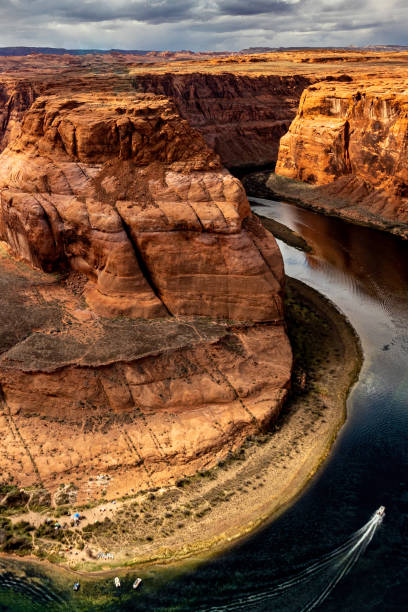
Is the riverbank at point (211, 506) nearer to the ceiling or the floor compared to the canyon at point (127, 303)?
nearer to the floor

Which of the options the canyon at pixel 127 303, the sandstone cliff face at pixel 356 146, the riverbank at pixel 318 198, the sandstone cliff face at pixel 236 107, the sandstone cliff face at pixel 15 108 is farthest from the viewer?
the sandstone cliff face at pixel 236 107

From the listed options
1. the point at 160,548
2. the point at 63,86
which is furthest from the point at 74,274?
the point at 63,86


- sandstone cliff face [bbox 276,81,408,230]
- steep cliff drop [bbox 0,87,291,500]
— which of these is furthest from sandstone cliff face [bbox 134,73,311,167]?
steep cliff drop [bbox 0,87,291,500]

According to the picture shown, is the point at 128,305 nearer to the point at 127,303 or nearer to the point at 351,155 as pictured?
the point at 127,303

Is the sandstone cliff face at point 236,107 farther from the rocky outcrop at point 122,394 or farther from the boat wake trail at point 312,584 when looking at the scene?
the boat wake trail at point 312,584

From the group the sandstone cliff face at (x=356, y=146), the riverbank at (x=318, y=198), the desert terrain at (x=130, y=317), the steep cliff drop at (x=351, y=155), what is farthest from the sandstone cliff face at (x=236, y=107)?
the desert terrain at (x=130, y=317)

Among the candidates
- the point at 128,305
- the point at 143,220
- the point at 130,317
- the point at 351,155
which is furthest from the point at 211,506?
the point at 351,155

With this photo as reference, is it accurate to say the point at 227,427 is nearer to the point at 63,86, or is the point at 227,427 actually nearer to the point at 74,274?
the point at 74,274
